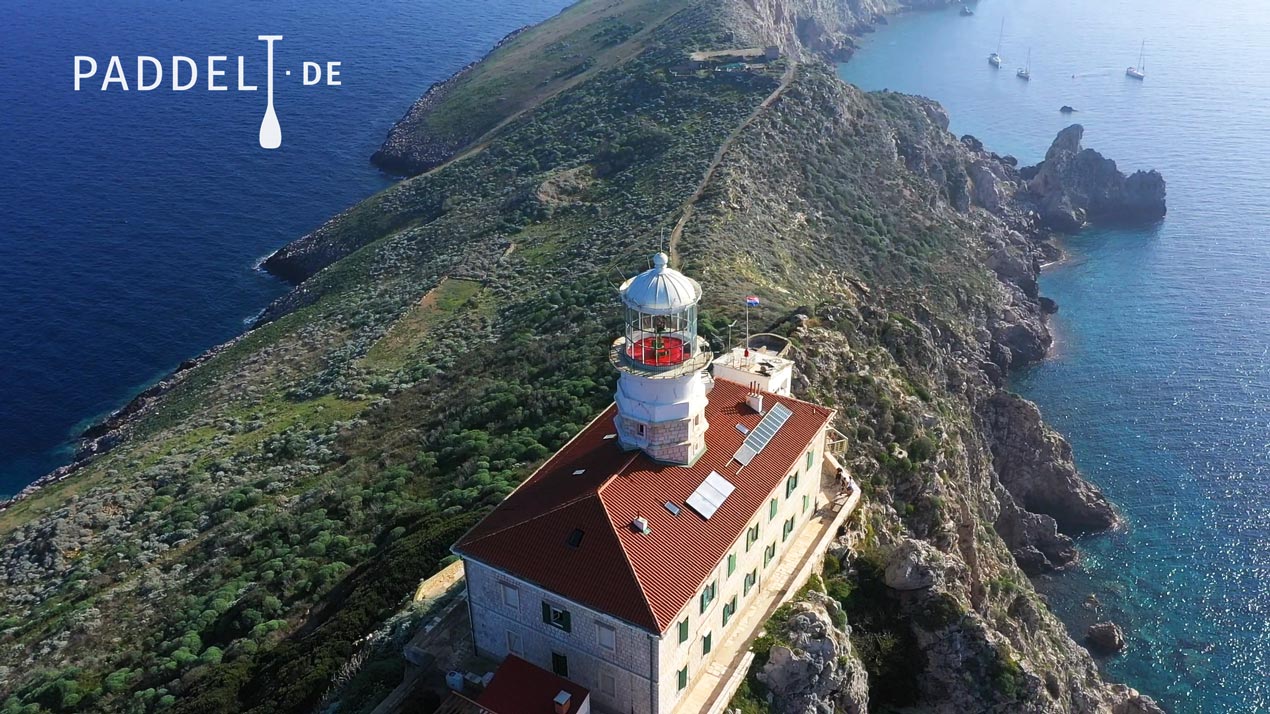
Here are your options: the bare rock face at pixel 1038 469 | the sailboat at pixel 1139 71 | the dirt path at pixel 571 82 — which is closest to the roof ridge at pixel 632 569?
the bare rock face at pixel 1038 469

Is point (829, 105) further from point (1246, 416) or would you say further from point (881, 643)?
point (881, 643)

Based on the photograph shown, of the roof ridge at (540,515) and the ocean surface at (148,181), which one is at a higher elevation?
the roof ridge at (540,515)

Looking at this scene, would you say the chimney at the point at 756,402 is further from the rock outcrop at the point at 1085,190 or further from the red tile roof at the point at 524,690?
the rock outcrop at the point at 1085,190

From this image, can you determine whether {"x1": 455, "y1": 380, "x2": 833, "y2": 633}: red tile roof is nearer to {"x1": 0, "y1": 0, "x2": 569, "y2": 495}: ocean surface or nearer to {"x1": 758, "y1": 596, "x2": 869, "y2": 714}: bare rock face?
{"x1": 758, "y1": 596, "x2": 869, "y2": 714}: bare rock face

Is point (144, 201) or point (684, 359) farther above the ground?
point (684, 359)

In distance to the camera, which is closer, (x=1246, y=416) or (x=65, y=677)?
(x=65, y=677)

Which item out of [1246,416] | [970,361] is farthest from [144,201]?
[1246,416]

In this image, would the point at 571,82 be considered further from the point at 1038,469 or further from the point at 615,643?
the point at 615,643
